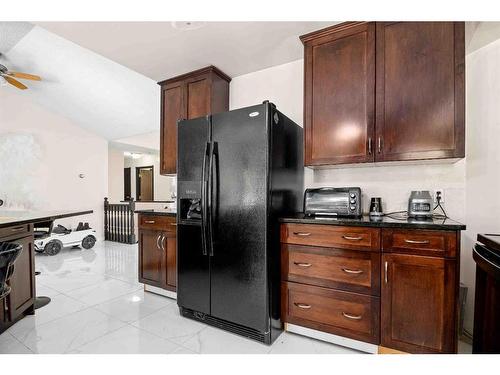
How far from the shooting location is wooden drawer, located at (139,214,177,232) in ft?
8.56

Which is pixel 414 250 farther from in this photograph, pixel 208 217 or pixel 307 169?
pixel 208 217

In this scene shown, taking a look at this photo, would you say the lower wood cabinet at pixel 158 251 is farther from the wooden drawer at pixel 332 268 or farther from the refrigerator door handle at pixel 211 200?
the wooden drawer at pixel 332 268

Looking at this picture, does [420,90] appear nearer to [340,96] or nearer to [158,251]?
[340,96]

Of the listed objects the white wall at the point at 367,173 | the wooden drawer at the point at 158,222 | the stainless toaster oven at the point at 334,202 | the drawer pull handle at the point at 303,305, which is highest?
the white wall at the point at 367,173

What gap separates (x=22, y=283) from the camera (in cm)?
219

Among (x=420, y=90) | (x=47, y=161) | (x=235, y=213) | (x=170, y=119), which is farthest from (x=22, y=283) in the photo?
(x=47, y=161)

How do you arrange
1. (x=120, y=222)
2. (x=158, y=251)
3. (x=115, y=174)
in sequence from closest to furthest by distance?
(x=158, y=251)
(x=120, y=222)
(x=115, y=174)

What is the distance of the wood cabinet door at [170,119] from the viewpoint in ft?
9.96

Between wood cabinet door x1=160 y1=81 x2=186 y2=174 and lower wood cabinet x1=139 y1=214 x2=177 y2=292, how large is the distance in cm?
68

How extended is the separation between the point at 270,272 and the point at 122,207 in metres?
5.11

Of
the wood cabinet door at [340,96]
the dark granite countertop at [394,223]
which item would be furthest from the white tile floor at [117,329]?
the wood cabinet door at [340,96]

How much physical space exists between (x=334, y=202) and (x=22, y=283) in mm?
2711

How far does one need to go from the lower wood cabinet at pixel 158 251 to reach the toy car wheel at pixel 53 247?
2909 mm

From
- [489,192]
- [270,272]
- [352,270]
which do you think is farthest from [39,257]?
[489,192]
